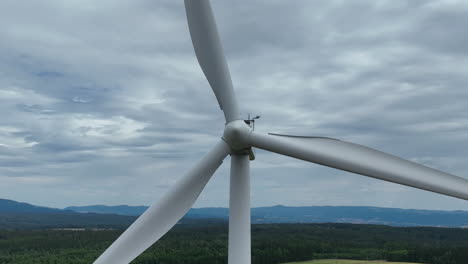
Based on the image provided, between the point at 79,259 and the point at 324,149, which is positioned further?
the point at 79,259

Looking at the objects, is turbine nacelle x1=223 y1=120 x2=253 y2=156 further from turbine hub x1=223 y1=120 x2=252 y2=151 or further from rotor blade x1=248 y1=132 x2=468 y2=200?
rotor blade x1=248 y1=132 x2=468 y2=200

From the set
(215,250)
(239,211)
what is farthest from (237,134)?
(215,250)

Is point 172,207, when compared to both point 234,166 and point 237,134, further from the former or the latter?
point 237,134

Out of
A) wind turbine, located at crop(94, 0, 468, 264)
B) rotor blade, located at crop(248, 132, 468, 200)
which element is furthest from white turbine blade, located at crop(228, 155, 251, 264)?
rotor blade, located at crop(248, 132, 468, 200)

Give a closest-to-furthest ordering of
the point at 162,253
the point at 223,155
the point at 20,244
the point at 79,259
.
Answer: the point at 223,155 → the point at 79,259 → the point at 162,253 → the point at 20,244

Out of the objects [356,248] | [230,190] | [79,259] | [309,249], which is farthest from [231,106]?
[356,248]

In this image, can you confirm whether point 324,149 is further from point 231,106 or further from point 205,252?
point 205,252
